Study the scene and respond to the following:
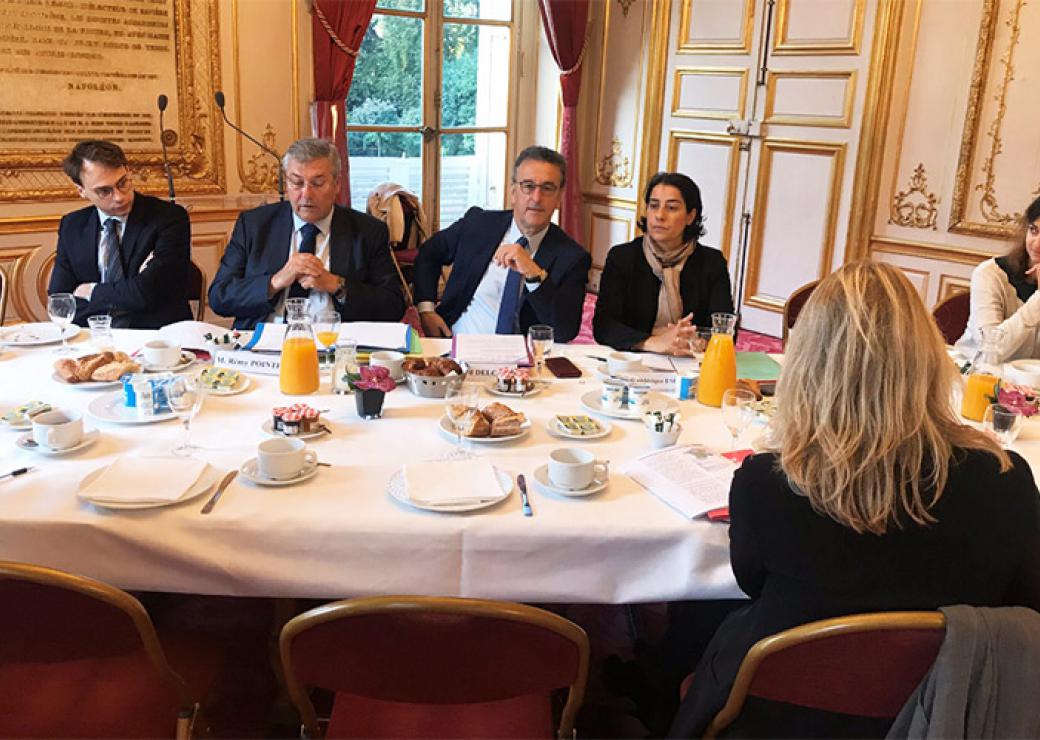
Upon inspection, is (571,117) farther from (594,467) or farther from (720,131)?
(594,467)

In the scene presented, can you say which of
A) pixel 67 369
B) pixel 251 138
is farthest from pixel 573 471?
pixel 251 138

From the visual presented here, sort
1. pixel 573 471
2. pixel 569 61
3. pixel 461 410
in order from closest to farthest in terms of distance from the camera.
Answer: pixel 573 471
pixel 461 410
pixel 569 61

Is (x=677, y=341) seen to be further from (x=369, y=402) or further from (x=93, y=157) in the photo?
(x=93, y=157)

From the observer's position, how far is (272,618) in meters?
2.33

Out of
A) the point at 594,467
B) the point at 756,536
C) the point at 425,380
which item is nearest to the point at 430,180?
the point at 425,380

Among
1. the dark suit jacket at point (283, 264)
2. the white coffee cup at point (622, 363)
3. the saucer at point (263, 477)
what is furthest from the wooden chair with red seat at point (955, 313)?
the saucer at point (263, 477)

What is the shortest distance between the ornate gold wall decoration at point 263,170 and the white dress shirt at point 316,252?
6.69 ft

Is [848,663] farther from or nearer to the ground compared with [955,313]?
nearer to the ground

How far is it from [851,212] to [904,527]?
4.18 meters

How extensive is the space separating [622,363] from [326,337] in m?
0.77

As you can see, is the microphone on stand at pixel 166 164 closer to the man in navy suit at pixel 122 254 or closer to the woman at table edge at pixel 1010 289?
the man in navy suit at pixel 122 254

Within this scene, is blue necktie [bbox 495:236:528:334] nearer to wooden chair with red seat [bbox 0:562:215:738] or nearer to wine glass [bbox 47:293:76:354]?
wine glass [bbox 47:293:76:354]

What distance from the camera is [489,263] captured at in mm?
3096

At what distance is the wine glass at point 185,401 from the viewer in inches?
68.2
